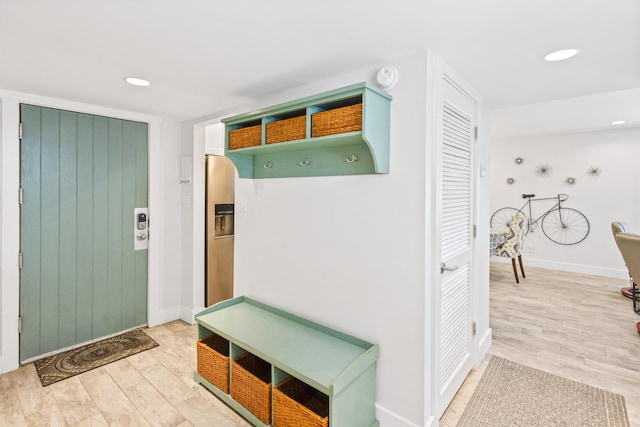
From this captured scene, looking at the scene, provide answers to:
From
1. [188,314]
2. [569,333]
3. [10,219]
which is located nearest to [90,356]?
[188,314]

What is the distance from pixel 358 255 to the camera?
1956mm

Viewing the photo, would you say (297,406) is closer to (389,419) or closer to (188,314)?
(389,419)

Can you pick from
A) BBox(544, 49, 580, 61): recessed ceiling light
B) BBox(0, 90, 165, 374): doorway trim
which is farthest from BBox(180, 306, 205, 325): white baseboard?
BBox(544, 49, 580, 61): recessed ceiling light

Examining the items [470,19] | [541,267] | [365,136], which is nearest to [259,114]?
[365,136]

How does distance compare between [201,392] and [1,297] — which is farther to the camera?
[1,297]

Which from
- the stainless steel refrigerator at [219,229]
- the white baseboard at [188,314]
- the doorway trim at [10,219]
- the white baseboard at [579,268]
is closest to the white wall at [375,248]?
the stainless steel refrigerator at [219,229]

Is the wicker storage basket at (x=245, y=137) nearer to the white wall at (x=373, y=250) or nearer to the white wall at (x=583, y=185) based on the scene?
the white wall at (x=373, y=250)

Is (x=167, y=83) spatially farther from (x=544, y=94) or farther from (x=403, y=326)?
(x=544, y=94)

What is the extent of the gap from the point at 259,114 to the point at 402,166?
39.6 inches

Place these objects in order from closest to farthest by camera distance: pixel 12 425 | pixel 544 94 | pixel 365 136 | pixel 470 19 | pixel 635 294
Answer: pixel 470 19 < pixel 365 136 < pixel 12 425 < pixel 544 94 < pixel 635 294

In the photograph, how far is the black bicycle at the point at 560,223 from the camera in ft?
17.5

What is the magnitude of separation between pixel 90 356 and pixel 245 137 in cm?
227

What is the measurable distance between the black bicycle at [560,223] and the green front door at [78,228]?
20.1 feet

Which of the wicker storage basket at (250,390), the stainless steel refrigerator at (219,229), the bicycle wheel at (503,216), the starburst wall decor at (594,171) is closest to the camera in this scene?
the wicker storage basket at (250,390)
